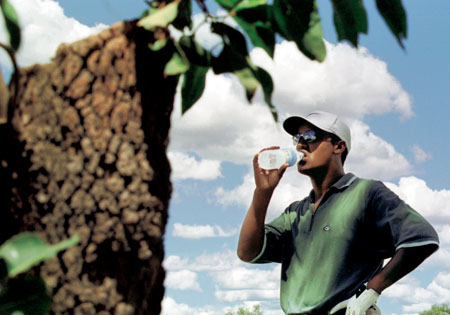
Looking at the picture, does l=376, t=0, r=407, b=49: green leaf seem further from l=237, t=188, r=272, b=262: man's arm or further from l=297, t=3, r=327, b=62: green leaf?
l=237, t=188, r=272, b=262: man's arm

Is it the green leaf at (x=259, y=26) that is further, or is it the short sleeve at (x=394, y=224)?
the short sleeve at (x=394, y=224)

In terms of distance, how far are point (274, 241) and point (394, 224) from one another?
2.46ft

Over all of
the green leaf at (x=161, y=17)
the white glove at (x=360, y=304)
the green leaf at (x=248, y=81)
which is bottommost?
the white glove at (x=360, y=304)

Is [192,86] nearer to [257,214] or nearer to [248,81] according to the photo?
[248,81]

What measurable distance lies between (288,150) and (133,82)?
2009mm

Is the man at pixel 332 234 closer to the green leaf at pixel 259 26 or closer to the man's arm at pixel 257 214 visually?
the man's arm at pixel 257 214

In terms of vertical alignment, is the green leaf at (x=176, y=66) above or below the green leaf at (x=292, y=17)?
below

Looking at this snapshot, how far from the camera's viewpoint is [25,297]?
3.45ft

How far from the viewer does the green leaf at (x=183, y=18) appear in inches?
49.0

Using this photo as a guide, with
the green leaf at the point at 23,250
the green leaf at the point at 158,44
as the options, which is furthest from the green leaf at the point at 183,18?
the green leaf at the point at 23,250

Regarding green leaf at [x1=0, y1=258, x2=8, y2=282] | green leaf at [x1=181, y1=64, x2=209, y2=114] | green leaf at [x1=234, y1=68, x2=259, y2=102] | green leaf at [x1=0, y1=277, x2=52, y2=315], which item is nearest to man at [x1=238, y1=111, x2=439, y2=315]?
green leaf at [x1=181, y1=64, x2=209, y2=114]

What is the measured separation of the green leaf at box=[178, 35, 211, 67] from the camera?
1201 millimetres

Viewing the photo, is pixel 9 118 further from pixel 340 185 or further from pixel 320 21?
pixel 340 185

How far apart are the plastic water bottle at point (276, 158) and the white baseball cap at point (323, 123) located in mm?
250
